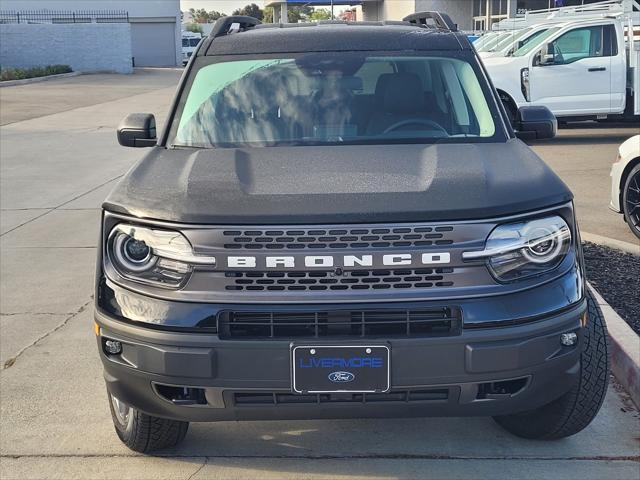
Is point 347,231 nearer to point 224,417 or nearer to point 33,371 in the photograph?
point 224,417

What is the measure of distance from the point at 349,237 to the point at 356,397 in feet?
1.99

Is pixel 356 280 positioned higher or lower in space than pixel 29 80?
higher

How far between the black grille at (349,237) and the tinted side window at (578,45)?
519 inches

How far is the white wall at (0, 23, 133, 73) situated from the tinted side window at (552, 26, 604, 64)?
112 feet

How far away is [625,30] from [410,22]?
1078cm

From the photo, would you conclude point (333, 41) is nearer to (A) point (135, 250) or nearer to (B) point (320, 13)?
(A) point (135, 250)

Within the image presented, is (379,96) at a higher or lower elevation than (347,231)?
higher

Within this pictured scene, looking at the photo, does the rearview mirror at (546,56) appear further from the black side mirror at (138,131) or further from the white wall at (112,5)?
the white wall at (112,5)


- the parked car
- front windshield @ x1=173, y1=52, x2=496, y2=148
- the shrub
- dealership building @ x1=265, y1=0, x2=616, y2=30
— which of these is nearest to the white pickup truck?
the parked car

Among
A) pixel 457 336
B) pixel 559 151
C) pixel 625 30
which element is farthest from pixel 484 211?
pixel 625 30

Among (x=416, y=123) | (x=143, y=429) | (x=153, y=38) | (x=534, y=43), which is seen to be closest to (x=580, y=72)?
(x=534, y=43)

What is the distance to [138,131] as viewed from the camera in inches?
199

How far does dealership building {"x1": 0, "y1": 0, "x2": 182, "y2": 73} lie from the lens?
46.0 m

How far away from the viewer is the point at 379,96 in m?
4.80
